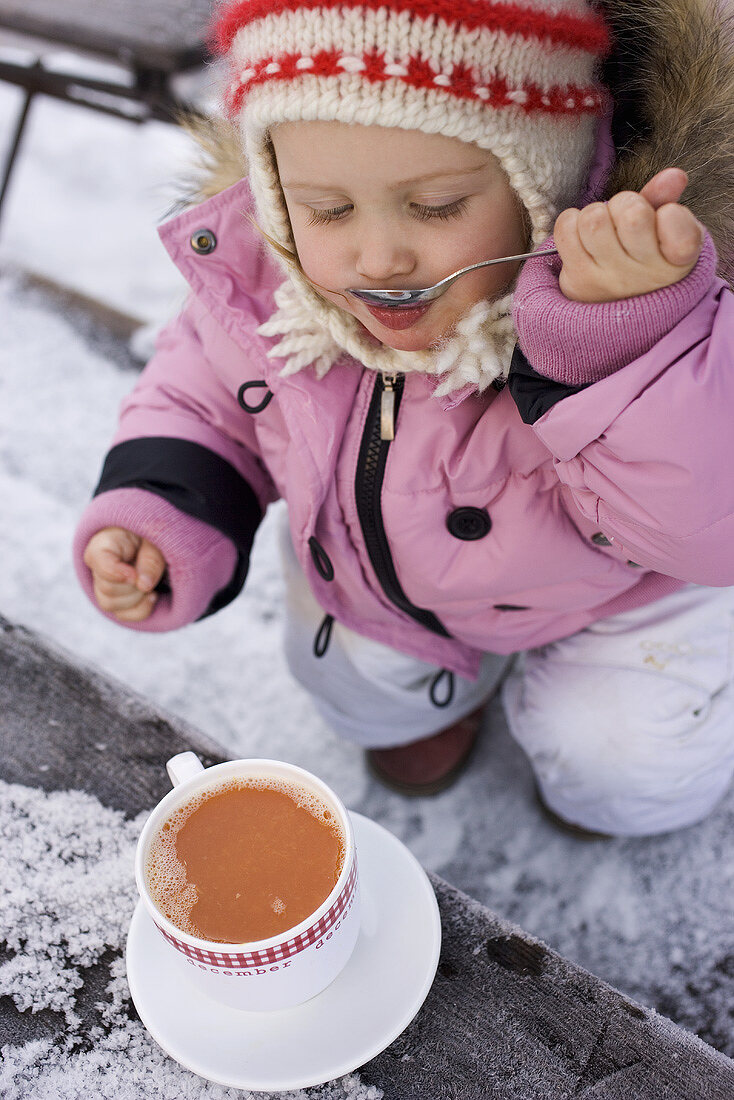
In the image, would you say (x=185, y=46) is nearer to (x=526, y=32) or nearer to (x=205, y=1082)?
(x=526, y=32)

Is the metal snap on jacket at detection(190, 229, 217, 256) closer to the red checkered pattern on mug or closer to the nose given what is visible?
the nose

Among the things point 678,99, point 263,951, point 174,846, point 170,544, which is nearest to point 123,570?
point 170,544

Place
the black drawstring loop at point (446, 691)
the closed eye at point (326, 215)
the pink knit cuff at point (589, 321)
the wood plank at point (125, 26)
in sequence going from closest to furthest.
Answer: the pink knit cuff at point (589, 321), the closed eye at point (326, 215), the black drawstring loop at point (446, 691), the wood plank at point (125, 26)

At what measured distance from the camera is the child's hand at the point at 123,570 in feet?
3.27

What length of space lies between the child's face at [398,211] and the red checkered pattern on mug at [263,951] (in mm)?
499

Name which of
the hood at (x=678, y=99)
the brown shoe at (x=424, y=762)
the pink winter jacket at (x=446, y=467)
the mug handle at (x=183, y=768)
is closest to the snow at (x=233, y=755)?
the brown shoe at (x=424, y=762)

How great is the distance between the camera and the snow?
68 cm

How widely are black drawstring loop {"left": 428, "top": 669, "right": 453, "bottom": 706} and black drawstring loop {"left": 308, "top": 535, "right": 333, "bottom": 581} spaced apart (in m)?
0.27

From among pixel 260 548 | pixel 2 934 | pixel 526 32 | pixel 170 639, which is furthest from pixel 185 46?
pixel 2 934

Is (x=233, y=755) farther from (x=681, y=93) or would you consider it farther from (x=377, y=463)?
(x=681, y=93)

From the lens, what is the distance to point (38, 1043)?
61 centimetres

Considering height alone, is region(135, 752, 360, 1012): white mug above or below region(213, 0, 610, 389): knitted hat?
below

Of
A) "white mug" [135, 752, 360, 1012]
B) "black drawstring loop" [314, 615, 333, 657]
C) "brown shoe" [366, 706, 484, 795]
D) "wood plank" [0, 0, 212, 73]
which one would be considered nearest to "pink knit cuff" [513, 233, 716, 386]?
"white mug" [135, 752, 360, 1012]

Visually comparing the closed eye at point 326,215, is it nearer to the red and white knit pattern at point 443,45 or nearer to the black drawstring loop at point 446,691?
the red and white knit pattern at point 443,45
